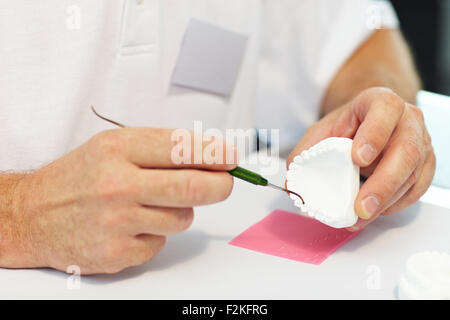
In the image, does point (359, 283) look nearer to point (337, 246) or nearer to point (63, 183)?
point (337, 246)

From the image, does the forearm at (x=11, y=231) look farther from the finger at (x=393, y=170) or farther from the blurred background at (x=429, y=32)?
the blurred background at (x=429, y=32)

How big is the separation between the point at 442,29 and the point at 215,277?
3028 mm

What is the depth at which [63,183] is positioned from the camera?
841 millimetres

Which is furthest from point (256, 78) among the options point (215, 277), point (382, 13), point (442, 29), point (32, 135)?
point (442, 29)

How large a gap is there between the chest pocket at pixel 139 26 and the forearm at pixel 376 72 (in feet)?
1.94

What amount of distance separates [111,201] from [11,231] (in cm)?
23

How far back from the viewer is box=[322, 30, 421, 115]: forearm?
→ 61.2 inches

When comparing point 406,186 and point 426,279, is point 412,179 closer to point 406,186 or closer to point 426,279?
point 406,186

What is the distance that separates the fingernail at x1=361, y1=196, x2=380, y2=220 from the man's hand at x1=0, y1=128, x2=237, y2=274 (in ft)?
0.71

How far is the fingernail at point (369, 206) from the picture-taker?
87 cm

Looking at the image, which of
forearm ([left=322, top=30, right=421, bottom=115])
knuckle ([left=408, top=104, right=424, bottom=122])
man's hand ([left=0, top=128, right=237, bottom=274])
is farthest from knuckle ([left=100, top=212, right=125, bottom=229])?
forearm ([left=322, top=30, right=421, bottom=115])

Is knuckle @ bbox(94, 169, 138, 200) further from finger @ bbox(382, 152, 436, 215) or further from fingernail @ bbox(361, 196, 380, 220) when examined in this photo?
finger @ bbox(382, 152, 436, 215)

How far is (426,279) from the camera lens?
76 cm

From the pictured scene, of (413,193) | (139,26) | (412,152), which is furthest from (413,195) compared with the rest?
(139,26)
